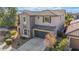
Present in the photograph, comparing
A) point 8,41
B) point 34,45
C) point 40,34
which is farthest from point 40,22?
point 8,41

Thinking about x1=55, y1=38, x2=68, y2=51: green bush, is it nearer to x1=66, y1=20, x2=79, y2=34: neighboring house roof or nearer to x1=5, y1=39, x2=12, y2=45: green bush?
x1=66, y1=20, x2=79, y2=34: neighboring house roof

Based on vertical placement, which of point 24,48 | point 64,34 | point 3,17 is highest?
point 3,17

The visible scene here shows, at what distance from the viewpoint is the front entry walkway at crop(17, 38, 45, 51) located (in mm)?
2332

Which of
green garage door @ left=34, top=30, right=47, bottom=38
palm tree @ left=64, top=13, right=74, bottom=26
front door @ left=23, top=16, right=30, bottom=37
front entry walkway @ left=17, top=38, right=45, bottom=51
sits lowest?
front entry walkway @ left=17, top=38, right=45, bottom=51

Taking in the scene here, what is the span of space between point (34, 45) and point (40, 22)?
0.79 feet

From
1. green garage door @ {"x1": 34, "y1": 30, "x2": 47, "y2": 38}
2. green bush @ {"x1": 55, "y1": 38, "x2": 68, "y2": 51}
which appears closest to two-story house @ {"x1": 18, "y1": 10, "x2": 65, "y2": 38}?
green garage door @ {"x1": 34, "y1": 30, "x2": 47, "y2": 38}

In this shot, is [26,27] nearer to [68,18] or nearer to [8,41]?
[8,41]

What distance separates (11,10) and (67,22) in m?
0.57

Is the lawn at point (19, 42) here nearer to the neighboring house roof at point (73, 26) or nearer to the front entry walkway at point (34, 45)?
the front entry walkway at point (34, 45)

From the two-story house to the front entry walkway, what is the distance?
54 mm

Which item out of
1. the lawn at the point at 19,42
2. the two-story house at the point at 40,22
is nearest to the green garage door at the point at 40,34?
the two-story house at the point at 40,22

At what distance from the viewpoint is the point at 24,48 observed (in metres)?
2.34
